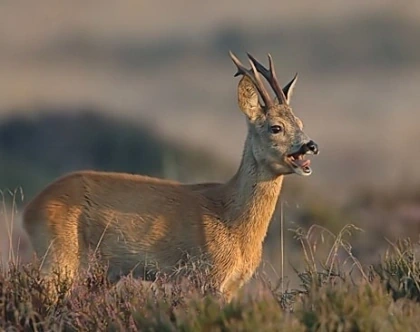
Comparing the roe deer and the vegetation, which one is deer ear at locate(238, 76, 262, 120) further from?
the vegetation

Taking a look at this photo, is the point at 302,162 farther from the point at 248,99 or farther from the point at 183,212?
the point at 183,212

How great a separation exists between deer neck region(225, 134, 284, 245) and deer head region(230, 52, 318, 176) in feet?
0.28

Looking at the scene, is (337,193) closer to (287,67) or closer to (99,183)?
(287,67)

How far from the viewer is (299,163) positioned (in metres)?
Answer: 12.6

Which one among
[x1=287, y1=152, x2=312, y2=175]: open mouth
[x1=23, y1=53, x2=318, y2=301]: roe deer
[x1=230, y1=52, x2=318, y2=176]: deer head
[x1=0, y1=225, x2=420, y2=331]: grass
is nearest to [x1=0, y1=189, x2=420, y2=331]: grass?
[x1=0, y1=225, x2=420, y2=331]: grass

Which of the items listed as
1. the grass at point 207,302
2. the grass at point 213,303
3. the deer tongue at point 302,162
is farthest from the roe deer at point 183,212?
the grass at point 213,303

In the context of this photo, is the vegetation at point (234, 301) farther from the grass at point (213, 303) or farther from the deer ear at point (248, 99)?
the deer ear at point (248, 99)

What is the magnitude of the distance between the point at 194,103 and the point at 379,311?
130ft

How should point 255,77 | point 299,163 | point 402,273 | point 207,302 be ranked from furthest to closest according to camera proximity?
1. point 255,77
2. point 299,163
3. point 402,273
4. point 207,302

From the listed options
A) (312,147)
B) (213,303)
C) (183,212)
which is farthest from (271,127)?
(213,303)

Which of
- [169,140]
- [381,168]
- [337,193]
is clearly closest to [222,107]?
[169,140]

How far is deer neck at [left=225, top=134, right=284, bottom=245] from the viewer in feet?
42.2

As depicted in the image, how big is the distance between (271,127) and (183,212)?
3.59 feet

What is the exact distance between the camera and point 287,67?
4650 cm
